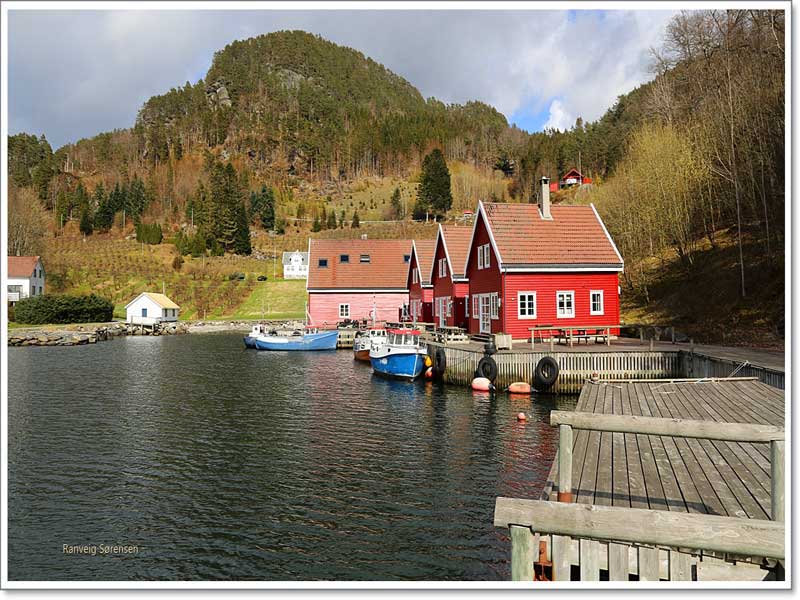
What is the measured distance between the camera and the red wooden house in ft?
163

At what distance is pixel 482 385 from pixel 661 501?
17.9 meters

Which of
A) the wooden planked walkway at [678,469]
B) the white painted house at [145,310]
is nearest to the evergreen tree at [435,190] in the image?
the white painted house at [145,310]

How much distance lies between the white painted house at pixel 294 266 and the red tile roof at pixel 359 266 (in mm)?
39276

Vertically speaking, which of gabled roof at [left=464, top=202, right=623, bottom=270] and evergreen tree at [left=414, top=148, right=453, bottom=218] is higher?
evergreen tree at [left=414, top=148, right=453, bottom=218]

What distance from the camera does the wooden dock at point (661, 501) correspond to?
528 centimetres

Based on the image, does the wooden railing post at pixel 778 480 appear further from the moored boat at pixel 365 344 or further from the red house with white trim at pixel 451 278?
the red house with white trim at pixel 451 278

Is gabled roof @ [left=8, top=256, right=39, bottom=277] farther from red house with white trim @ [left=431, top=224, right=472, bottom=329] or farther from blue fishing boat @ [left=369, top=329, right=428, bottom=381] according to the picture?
blue fishing boat @ [left=369, top=329, right=428, bottom=381]

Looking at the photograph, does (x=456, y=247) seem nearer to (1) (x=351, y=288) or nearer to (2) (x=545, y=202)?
(2) (x=545, y=202)

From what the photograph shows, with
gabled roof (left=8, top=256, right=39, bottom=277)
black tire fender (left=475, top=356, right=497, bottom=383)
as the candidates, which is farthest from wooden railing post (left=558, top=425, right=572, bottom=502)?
gabled roof (left=8, top=256, right=39, bottom=277)

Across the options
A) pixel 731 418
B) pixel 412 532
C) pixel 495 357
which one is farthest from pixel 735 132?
pixel 412 532

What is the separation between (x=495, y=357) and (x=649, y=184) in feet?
84.5

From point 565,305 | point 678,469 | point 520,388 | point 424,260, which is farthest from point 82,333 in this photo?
point 678,469

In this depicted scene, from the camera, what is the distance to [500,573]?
9500 mm
